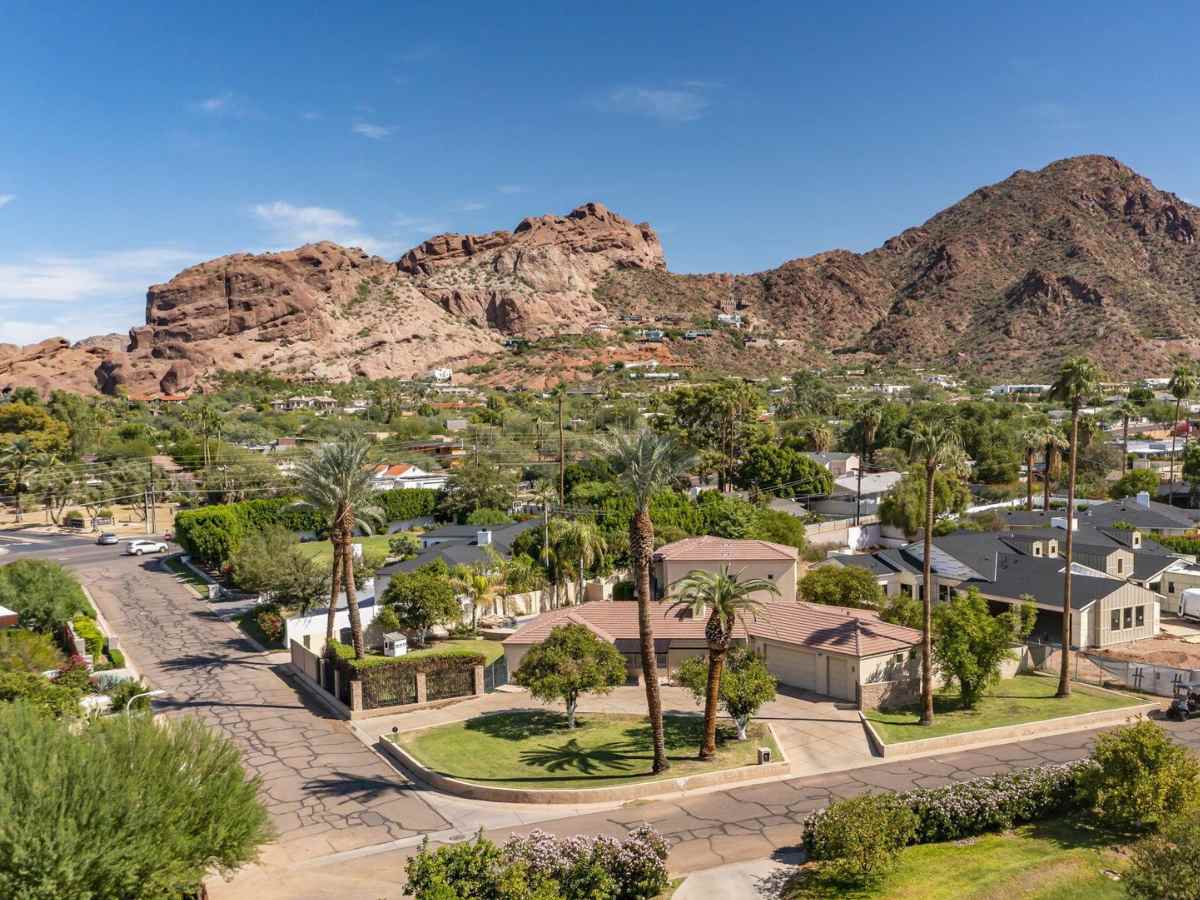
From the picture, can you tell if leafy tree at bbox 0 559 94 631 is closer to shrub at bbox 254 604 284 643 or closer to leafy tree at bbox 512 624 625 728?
shrub at bbox 254 604 284 643

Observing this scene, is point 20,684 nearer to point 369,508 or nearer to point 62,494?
point 369,508

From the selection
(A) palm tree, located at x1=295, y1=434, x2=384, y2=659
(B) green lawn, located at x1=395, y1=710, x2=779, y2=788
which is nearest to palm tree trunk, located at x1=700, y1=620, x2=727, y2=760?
(B) green lawn, located at x1=395, y1=710, x2=779, y2=788

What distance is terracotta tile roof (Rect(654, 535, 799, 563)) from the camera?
138 feet

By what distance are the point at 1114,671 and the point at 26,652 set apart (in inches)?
1701

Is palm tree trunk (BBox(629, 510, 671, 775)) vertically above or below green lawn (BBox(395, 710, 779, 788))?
above

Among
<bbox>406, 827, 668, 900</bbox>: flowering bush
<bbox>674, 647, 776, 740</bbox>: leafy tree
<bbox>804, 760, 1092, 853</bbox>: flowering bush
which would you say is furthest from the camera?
<bbox>674, 647, 776, 740</bbox>: leafy tree

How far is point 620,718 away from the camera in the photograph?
30.2 meters

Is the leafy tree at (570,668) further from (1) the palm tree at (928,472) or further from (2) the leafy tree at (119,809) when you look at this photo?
(2) the leafy tree at (119,809)

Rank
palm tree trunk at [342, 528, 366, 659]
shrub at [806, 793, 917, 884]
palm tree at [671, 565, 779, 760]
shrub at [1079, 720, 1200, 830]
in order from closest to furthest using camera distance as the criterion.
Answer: shrub at [806, 793, 917, 884] < shrub at [1079, 720, 1200, 830] < palm tree at [671, 565, 779, 760] < palm tree trunk at [342, 528, 366, 659]

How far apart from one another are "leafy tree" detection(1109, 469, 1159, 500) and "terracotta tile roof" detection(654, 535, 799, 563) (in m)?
46.6

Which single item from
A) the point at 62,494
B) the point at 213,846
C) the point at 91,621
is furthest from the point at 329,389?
the point at 213,846

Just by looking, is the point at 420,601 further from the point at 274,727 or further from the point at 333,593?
the point at 274,727

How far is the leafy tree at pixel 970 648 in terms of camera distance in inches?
1204

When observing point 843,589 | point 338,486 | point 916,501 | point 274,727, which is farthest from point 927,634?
point 916,501
